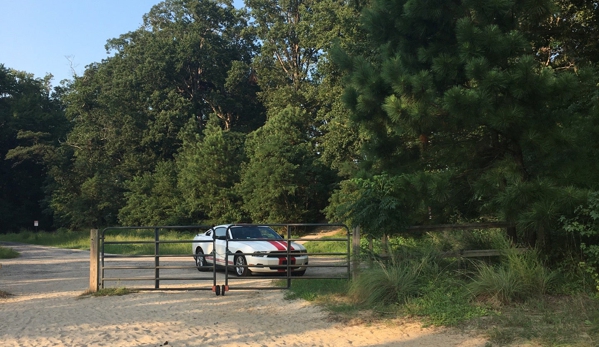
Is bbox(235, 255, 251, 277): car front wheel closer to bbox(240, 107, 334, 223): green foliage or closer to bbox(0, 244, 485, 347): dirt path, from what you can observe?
bbox(0, 244, 485, 347): dirt path

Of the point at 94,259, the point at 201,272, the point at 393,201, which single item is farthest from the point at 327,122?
the point at 393,201

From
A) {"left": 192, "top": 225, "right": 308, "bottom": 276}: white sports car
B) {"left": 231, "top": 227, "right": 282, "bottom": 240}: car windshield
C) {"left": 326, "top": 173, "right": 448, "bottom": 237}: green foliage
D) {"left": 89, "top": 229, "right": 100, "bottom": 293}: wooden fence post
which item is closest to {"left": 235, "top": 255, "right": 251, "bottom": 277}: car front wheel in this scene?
{"left": 192, "top": 225, "right": 308, "bottom": 276}: white sports car

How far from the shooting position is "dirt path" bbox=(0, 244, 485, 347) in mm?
7246

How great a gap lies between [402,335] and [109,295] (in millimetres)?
6691

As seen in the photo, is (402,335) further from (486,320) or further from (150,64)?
(150,64)

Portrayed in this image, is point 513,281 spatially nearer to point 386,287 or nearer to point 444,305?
point 444,305

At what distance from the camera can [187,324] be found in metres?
8.43

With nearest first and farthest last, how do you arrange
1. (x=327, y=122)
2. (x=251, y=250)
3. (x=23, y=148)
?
(x=251, y=250) → (x=327, y=122) → (x=23, y=148)

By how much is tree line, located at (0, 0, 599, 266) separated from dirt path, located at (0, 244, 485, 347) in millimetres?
2259

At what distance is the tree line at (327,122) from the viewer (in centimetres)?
895

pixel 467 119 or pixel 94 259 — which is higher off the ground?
pixel 467 119

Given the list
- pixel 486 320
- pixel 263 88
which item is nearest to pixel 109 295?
pixel 486 320

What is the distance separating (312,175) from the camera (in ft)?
132

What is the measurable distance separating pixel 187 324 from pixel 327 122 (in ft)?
108
